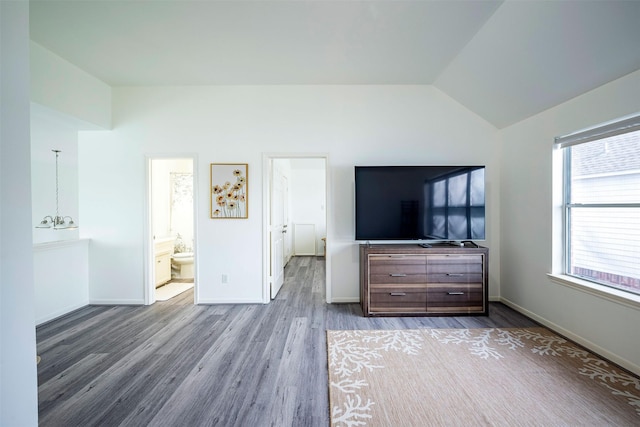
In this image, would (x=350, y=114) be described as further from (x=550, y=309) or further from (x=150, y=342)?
(x=150, y=342)

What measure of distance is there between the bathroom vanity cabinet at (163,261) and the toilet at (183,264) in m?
0.14

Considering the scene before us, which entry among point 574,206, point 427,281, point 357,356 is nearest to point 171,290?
point 357,356

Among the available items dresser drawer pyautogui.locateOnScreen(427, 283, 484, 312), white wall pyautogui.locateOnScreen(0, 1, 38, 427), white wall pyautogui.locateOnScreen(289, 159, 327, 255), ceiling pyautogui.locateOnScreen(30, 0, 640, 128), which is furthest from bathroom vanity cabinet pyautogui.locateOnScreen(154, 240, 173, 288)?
dresser drawer pyautogui.locateOnScreen(427, 283, 484, 312)

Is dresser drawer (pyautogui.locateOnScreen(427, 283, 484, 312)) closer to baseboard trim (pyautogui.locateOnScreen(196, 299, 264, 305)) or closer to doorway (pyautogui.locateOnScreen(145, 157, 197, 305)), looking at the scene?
baseboard trim (pyautogui.locateOnScreen(196, 299, 264, 305))

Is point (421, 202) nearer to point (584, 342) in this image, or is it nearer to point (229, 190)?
point (584, 342)

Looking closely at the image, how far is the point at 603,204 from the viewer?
2326mm

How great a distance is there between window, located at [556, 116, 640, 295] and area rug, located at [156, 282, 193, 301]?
16.5 feet

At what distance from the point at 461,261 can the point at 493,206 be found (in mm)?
1073

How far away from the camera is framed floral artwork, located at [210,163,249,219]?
346 centimetres

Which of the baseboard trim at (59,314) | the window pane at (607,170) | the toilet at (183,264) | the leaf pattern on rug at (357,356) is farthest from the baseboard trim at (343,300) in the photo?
the baseboard trim at (59,314)

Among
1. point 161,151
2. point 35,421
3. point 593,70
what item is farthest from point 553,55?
point 161,151

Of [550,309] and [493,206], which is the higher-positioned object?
[493,206]

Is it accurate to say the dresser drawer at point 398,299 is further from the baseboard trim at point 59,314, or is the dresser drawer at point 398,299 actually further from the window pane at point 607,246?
the baseboard trim at point 59,314

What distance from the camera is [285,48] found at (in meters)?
2.64
